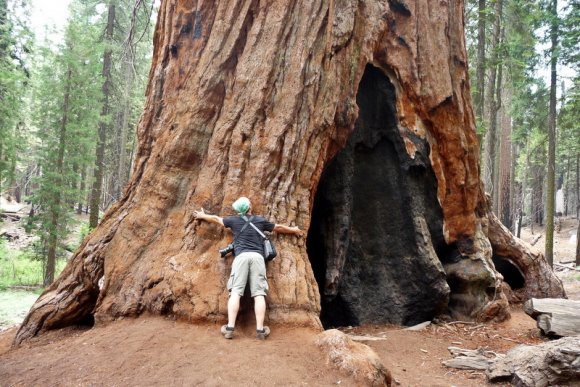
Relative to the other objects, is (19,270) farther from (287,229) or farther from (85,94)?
(287,229)

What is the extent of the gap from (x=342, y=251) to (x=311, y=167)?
7.19ft

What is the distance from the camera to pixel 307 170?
707 centimetres

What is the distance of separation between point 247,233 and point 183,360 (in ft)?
6.20

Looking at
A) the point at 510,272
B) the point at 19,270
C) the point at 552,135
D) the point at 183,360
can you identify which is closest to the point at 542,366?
the point at 183,360

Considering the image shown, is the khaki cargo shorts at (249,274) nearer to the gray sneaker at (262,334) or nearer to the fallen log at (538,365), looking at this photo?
the gray sneaker at (262,334)

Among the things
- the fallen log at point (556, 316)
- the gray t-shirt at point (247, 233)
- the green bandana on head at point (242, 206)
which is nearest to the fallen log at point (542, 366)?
the fallen log at point (556, 316)

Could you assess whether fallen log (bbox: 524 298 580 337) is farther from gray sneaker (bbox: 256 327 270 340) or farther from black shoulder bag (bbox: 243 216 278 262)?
gray sneaker (bbox: 256 327 270 340)

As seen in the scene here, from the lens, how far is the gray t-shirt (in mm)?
5703

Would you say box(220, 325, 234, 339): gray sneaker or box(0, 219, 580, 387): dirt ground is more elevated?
box(220, 325, 234, 339): gray sneaker

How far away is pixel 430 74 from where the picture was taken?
30.9 ft

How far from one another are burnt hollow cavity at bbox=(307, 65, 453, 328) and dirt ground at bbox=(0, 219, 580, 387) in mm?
2031

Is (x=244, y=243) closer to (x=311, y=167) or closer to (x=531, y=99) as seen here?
(x=311, y=167)

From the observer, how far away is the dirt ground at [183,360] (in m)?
4.22

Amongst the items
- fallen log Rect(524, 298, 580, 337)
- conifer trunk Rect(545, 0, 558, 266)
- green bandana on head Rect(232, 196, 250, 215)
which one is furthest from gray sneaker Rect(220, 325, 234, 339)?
conifer trunk Rect(545, 0, 558, 266)
